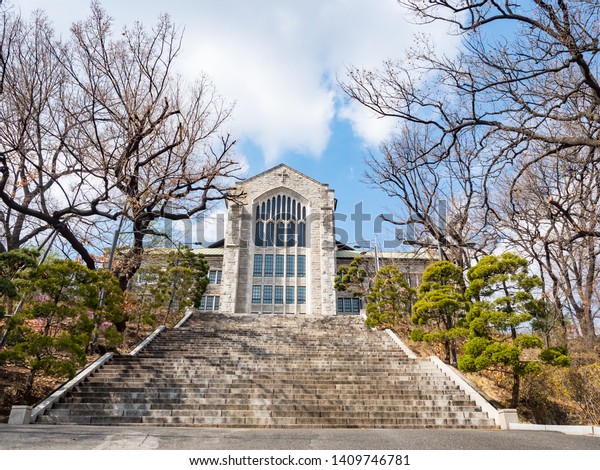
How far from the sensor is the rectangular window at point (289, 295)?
96.7 ft

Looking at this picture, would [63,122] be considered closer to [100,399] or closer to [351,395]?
[100,399]

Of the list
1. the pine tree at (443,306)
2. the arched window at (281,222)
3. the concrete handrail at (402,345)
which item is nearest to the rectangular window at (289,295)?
the arched window at (281,222)

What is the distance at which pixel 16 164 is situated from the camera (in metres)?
11.2

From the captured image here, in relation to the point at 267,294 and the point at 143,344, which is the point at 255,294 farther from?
the point at 143,344

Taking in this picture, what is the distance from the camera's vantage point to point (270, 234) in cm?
3195

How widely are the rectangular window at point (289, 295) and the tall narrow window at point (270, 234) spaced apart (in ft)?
13.1

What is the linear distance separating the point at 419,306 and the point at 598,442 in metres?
6.19

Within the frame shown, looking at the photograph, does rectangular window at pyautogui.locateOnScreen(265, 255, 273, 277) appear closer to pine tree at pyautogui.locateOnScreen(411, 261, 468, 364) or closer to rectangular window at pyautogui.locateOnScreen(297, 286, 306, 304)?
rectangular window at pyautogui.locateOnScreen(297, 286, 306, 304)

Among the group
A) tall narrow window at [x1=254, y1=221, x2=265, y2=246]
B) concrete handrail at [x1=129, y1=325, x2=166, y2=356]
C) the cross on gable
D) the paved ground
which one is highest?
the cross on gable

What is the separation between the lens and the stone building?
29391 mm

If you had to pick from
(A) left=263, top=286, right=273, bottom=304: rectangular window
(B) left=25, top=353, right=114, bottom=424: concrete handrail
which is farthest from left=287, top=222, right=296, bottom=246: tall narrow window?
(B) left=25, top=353, right=114, bottom=424: concrete handrail

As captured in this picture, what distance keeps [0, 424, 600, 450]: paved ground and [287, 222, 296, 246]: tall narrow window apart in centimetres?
2532

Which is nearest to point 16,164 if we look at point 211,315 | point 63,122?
point 63,122

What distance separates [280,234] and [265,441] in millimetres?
26536
